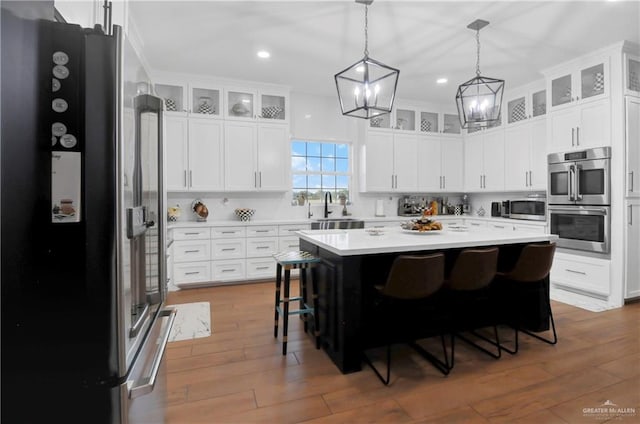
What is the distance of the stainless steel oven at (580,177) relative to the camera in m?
3.67

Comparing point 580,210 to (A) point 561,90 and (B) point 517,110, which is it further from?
(B) point 517,110

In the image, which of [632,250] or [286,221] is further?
[286,221]

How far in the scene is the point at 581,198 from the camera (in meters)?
3.88

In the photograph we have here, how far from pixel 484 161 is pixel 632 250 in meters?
2.42

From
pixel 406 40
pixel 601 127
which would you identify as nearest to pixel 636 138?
pixel 601 127

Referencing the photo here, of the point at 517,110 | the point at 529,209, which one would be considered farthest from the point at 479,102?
the point at 517,110

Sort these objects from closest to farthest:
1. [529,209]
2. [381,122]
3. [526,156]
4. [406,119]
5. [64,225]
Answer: [64,225] → [529,209] → [526,156] → [381,122] → [406,119]

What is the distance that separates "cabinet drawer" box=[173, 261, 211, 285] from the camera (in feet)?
14.1

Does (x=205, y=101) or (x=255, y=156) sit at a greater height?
(x=205, y=101)

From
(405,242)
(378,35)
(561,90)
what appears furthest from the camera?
(561,90)

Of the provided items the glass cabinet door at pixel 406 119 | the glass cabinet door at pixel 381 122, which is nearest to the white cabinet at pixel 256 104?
the glass cabinet door at pixel 381 122

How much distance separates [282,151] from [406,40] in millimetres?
2275

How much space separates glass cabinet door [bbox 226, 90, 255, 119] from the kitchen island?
2.66m

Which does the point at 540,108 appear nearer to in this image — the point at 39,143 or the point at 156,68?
the point at 156,68
